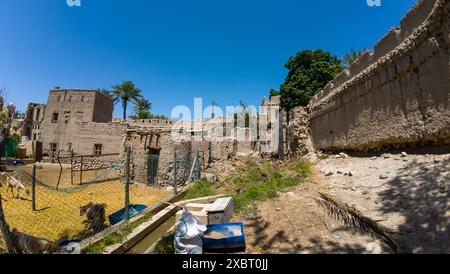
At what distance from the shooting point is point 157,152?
12.4m

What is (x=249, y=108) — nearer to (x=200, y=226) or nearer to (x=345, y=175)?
(x=345, y=175)

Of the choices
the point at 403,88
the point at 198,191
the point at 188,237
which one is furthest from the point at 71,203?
the point at 403,88

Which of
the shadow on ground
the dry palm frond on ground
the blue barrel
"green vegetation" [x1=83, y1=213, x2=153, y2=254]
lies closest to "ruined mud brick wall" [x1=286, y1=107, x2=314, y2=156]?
the shadow on ground

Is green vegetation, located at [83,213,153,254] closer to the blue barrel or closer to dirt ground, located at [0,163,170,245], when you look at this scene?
the blue barrel

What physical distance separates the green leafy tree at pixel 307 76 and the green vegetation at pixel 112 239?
2132 cm

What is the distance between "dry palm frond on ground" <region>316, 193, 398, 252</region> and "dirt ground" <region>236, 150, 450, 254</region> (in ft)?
0.28

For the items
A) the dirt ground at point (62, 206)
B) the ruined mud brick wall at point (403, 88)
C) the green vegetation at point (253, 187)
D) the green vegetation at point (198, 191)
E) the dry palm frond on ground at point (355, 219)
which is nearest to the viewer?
the dry palm frond on ground at point (355, 219)

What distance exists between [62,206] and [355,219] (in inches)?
378

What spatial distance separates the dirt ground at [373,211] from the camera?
9.67 ft

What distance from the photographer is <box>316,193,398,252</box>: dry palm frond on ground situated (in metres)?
3.05

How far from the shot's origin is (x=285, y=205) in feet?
16.4

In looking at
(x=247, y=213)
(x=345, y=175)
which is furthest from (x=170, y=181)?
(x=345, y=175)

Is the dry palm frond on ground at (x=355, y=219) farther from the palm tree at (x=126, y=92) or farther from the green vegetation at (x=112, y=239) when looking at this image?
the palm tree at (x=126, y=92)

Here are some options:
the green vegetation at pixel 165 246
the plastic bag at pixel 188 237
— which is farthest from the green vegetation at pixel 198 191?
the plastic bag at pixel 188 237
